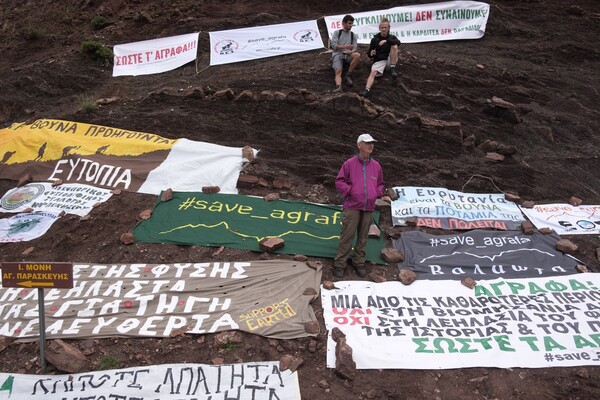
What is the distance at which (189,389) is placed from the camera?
4086 mm

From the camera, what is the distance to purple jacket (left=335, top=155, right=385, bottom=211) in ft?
17.3

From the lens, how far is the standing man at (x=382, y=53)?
9.35 metres

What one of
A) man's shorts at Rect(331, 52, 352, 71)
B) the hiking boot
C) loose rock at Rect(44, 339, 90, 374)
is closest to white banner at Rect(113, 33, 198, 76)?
man's shorts at Rect(331, 52, 352, 71)

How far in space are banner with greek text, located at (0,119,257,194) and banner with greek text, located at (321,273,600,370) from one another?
304 cm

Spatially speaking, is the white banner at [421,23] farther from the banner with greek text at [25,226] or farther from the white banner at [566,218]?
the banner with greek text at [25,226]

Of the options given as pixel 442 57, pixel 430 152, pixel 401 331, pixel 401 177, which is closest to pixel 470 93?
pixel 442 57

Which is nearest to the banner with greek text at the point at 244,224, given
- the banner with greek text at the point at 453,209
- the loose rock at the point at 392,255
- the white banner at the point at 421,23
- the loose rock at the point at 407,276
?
the loose rock at the point at 392,255

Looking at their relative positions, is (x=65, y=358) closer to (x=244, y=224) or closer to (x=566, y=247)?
(x=244, y=224)

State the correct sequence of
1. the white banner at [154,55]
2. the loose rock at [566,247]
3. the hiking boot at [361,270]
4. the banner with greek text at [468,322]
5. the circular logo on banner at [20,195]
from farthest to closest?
the white banner at [154,55]
the circular logo on banner at [20,195]
the loose rock at [566,247]
the hiking boot at [361,270]
the banner with greek text at [468,322]

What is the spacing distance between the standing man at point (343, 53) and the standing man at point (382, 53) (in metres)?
0.35

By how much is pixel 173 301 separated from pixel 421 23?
1040 cm

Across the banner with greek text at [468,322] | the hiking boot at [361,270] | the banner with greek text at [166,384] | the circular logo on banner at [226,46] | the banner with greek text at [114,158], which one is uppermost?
the circular logo on banner at [226,46]

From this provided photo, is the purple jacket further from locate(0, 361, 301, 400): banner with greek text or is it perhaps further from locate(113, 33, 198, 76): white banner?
locate(113, 33, 198, 76): white banner

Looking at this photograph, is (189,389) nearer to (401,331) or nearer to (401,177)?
(401,331)
